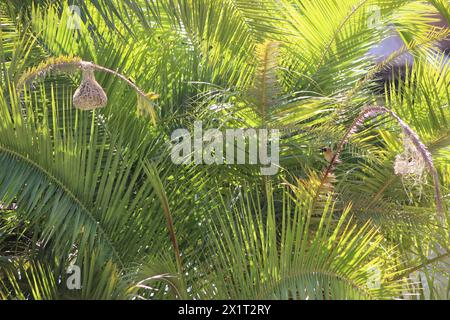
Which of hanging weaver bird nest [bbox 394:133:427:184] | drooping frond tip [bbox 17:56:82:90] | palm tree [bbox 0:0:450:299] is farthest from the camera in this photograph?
palm tree [bbox 0:0:450:299]

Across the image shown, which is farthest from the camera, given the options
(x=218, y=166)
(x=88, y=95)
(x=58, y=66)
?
(x=218, y=166)

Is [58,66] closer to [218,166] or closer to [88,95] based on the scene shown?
[88,95]

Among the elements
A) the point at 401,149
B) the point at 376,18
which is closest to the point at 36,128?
the point at 401,149

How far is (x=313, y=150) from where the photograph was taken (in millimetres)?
4523

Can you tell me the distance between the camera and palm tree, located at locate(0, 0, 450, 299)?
3.69 meters

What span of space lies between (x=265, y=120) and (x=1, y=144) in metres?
1.32

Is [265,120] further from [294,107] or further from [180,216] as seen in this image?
[180,216]

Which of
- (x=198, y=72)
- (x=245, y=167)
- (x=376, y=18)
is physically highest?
(x=376, y=18)

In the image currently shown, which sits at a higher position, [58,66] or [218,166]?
[58,66]

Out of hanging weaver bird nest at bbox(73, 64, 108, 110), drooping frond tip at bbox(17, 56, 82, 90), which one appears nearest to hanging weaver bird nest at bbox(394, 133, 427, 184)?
hanging weaver bird nest at bbox(73, 64, 108, 110)

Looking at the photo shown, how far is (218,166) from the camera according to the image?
4.53 meters

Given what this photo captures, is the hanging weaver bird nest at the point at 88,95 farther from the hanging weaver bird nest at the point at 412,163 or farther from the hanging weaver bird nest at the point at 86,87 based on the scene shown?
the hanging weaver bird nest at the point at 412,163

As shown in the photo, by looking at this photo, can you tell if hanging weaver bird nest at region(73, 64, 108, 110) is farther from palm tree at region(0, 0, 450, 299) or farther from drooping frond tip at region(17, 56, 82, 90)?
drooping frond tip at region(17, 56, 82, 90)

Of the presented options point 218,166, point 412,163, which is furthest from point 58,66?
point 412,163
